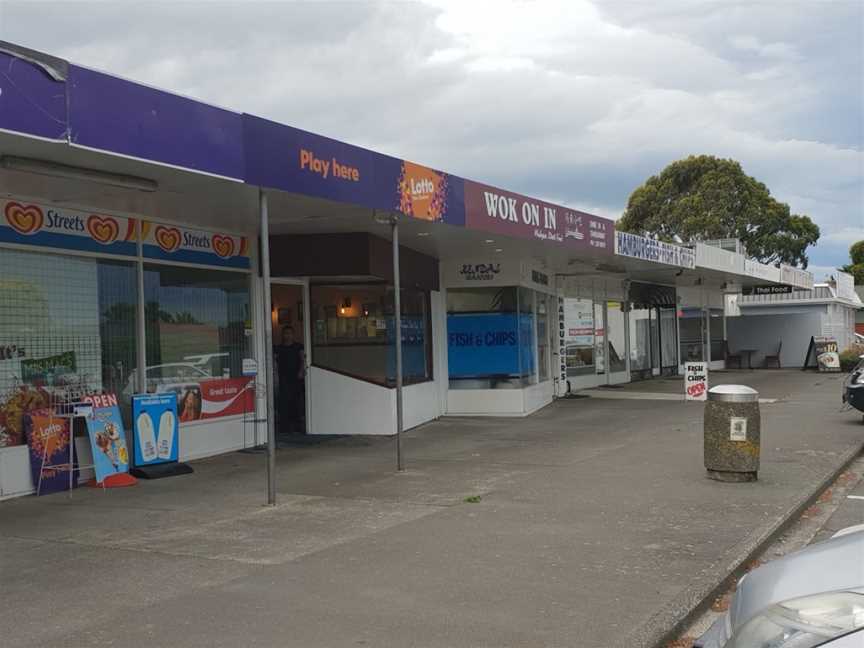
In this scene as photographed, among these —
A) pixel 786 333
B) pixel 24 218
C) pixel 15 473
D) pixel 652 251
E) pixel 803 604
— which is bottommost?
pixel 15 473

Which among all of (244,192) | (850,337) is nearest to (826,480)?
(244,192)

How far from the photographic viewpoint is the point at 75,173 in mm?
7637

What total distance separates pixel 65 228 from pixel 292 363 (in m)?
4.91

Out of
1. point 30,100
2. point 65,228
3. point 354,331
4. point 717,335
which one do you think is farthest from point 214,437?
point 717,335

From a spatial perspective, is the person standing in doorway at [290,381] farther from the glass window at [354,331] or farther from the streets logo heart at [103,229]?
the streets logo heart at [103,229]

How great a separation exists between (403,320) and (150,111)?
7.92m

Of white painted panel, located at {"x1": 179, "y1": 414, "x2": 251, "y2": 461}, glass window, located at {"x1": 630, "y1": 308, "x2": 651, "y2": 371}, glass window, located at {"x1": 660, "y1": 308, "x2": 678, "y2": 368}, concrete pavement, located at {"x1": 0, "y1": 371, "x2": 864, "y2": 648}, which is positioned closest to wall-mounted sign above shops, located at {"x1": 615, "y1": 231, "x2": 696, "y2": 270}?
glass window, located at {"x1": 630, "y1": 308, "x2": 651, "y2": 371}

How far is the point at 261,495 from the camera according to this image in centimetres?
925

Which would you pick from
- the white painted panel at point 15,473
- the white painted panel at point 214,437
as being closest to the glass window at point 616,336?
the white painted panel at point 214,437

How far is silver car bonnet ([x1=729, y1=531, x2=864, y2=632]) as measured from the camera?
10.3 ft

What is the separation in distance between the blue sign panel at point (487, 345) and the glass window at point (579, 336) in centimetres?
514

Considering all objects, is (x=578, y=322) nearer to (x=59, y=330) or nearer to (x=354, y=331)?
(x=354, y=331)

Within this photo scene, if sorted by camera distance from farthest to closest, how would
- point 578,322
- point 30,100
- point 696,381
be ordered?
point 578,322
point 696,381
point 30,100

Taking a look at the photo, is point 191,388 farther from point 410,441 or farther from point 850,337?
point 850,337
